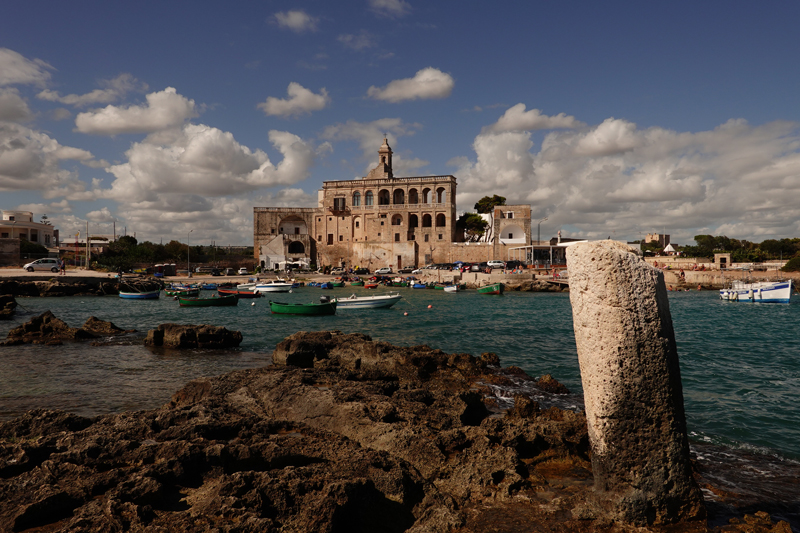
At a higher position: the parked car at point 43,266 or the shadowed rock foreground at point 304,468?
the parked car at point 43,266

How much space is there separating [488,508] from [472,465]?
2.18 feet

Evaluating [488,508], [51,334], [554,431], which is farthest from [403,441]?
[51,334]

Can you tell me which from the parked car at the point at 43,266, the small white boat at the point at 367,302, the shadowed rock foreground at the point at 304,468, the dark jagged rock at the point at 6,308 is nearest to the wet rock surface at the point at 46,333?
the dark jagged rock at the point at 6,308

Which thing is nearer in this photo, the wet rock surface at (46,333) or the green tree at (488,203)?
the wet rock surface at (46,333)

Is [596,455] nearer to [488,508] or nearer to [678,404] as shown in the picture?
[678,404]

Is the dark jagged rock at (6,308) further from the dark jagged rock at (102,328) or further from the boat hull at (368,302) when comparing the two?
the boat hull at (368,302)

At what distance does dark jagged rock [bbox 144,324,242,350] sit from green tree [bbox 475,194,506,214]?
63876 millimetres

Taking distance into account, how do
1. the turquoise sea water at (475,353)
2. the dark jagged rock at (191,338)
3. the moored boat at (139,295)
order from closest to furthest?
the turquoise sea water at (475,353) < the dark jagged rock at (191,338) < the moored boat at (139,295)

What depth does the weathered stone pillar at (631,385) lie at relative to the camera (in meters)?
4.23

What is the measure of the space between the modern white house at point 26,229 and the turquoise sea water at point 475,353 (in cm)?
5408

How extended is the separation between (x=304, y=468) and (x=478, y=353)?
12.3 m

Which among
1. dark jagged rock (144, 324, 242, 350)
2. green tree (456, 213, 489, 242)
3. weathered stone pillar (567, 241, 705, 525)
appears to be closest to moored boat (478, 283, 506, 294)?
green tree (456, 213, 489, 242)

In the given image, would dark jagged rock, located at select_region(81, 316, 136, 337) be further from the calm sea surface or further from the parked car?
the parked car

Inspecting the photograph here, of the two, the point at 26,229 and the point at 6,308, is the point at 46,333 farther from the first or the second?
the point at 26,229
